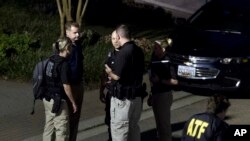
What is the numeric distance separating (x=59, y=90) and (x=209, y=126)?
260 centimetres

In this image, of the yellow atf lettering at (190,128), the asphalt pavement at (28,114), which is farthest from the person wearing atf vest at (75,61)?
the yellow atf lettering at (190,128)

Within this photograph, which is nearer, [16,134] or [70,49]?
[70,49]

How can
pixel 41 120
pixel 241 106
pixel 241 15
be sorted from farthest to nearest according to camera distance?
pixel 241 15
pixel 241 106
pixel 41 120

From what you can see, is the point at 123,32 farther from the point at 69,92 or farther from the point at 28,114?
the point at 28,114

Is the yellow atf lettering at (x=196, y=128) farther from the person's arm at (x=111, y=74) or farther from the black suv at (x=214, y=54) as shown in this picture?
the black suv at (x=214, y=54)

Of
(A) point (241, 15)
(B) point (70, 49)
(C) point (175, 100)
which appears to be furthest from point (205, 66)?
(B) point (70, 49)

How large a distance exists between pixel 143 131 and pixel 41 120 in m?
1.58

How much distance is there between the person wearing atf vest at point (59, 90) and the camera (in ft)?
24.2

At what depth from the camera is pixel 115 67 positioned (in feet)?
23.6

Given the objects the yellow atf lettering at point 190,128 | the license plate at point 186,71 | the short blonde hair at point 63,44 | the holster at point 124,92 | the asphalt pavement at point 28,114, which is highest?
the short blonde hair at point 63,44

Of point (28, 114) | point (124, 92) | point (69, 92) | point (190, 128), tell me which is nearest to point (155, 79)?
point (124, 92)


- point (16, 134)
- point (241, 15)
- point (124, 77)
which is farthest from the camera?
point (241, 15)

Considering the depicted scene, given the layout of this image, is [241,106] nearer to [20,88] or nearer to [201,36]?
[201,36]

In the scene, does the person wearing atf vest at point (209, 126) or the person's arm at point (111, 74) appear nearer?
the person wearing atf vest at point (209, 126)
